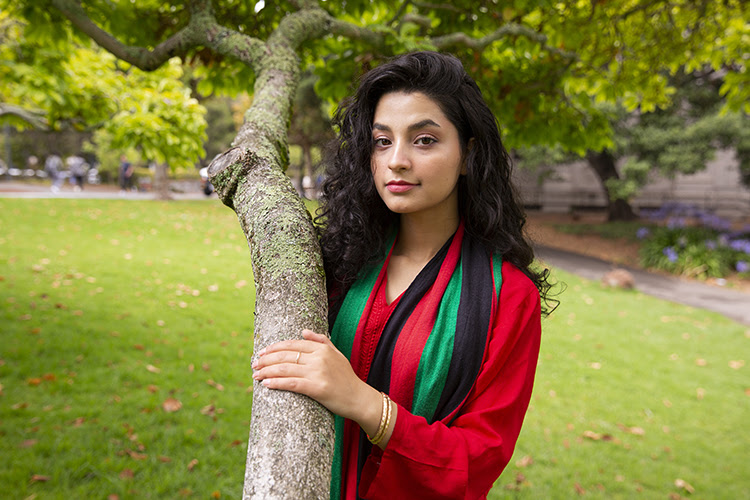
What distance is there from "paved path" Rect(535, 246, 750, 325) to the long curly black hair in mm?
6392

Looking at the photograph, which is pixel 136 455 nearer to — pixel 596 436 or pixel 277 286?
pixel 277 286

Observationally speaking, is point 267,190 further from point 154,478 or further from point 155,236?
point 155,236

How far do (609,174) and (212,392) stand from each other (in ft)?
47.8

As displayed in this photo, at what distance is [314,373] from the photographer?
1012mm

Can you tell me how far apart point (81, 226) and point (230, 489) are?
11124 millimetres

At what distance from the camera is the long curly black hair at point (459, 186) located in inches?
57.7

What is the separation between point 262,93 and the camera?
67.7 inches

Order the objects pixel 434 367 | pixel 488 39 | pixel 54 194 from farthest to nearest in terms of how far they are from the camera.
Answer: pixel 54 194
pixel 488 39
pixel 434 367

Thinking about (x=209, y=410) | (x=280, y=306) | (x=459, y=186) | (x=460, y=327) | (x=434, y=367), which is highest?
(x=459, y=186)

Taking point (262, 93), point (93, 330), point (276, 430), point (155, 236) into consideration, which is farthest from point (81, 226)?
point (276, 430)

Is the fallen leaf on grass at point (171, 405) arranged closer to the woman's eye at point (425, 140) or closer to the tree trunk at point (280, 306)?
the tree trunk at point (280, 306)

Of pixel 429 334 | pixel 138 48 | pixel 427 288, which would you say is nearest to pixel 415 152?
pixel 427 288

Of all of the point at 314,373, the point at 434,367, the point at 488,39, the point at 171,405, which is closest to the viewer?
the point at 314,373

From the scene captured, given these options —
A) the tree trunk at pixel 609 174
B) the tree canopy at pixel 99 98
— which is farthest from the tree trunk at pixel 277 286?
the tree trunk at pixel 609 174
